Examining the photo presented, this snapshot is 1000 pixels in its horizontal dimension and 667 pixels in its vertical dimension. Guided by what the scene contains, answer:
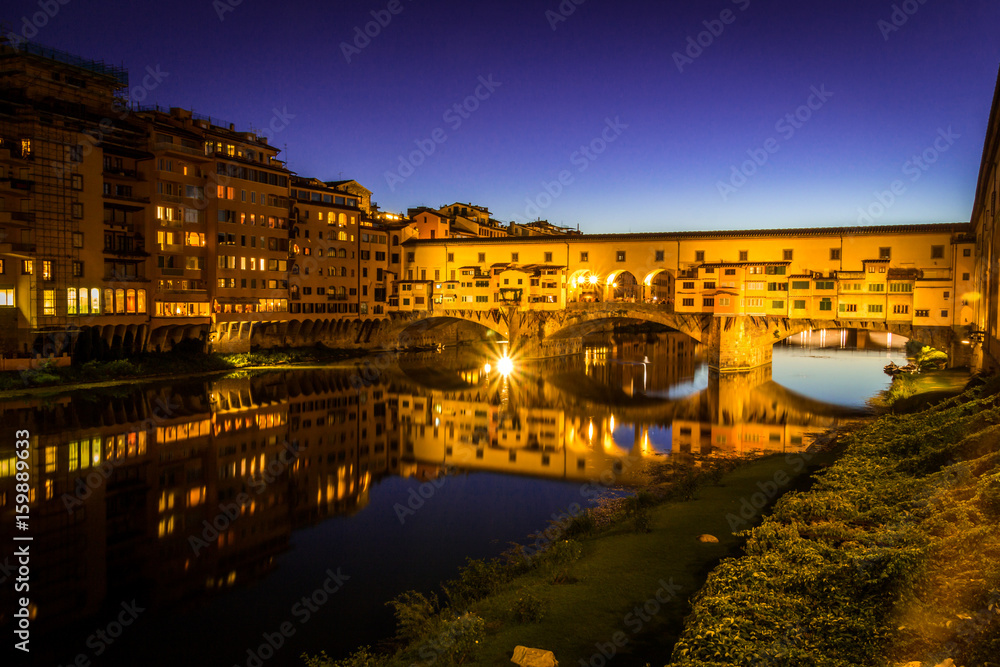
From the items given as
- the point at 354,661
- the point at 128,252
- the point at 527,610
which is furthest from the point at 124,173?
the point at 527,610

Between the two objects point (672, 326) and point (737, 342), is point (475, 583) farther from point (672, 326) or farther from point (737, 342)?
point (672, 326)

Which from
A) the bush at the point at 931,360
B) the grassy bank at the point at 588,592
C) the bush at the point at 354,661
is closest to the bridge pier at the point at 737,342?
the bush at the point at 931,360

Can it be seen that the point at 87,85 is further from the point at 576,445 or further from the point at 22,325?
the point at 576,445

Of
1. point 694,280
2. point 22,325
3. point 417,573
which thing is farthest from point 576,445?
point 22,325

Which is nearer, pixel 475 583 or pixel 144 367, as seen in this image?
pixel 475 583

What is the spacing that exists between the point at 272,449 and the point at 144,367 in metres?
17.9

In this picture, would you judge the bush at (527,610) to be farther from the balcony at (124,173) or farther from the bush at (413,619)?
the balcony at (124,173)

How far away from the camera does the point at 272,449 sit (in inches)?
922

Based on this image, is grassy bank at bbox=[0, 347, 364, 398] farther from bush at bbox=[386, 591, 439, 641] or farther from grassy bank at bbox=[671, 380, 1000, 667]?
grassy bank at bbox=[671, 380, 1000, 667]

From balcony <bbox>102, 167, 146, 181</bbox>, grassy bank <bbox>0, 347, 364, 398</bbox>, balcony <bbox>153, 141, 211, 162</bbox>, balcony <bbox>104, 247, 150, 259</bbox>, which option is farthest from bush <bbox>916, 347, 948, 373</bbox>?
balcony <bbox>102, 167, 146, 181</bbox>

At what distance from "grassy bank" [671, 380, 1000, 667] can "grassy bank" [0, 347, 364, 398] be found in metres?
33.5

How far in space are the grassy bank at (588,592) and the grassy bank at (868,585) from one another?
4.08ft

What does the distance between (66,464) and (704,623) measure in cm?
2079

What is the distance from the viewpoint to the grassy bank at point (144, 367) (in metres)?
31.2
